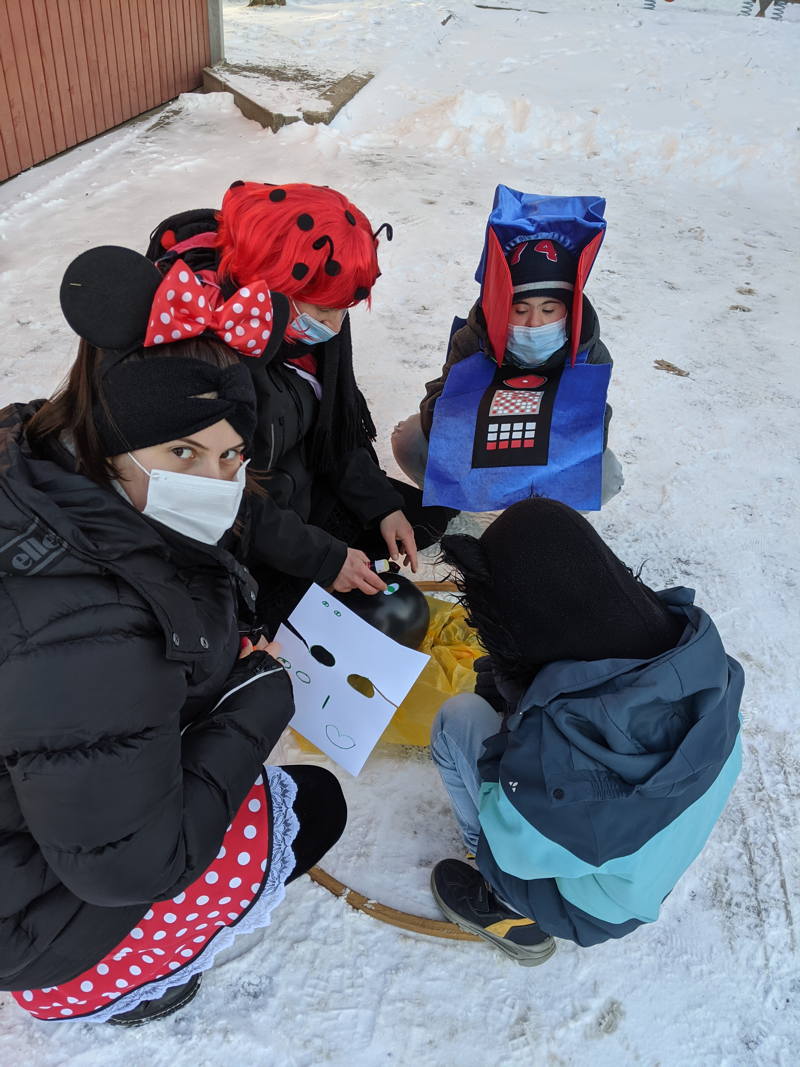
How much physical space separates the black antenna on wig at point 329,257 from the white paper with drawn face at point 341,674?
2.65ft

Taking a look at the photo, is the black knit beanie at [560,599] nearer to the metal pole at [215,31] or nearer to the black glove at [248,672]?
the black glove at [248,672]

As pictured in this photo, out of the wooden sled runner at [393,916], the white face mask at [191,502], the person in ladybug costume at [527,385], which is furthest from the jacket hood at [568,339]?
the wooden sled runner at [393,916]

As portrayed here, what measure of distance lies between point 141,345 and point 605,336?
3467 millimetres

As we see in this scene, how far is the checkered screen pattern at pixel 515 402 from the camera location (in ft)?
8.29

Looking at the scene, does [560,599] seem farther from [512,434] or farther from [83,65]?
[83,65]

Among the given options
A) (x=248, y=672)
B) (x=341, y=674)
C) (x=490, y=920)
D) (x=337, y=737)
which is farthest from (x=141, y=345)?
(x=490, y=920)

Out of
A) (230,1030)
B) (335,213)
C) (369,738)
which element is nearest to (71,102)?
(335,213)

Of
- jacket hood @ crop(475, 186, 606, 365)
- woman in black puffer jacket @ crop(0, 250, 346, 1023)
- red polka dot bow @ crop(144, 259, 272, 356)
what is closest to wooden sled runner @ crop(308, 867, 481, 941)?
woman in black puffer jacket @ crop(0, 250, 346, 1023)

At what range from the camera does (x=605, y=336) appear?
421 cm

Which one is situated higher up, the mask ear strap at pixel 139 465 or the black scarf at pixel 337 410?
the mask ear strap at pixel 139 465

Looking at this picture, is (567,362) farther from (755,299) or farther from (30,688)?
(755,299)

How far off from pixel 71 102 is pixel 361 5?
243 inches

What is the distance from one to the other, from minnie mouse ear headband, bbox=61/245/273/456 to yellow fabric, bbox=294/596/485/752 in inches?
46.3

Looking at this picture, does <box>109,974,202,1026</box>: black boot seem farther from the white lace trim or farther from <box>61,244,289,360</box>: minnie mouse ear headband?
<box>61,244,289,360</box>: minnie mouse ear headband
